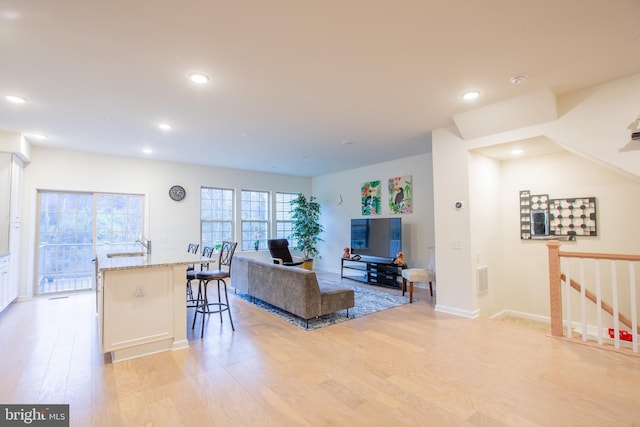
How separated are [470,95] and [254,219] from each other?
5.97 metres

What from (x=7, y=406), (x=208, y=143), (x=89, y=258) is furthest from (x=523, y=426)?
(x=89, y=258)

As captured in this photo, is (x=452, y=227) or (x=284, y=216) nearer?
(x=452, y=227)

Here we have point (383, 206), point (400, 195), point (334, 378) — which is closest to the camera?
point (334, 378)

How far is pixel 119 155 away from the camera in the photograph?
6102 mm

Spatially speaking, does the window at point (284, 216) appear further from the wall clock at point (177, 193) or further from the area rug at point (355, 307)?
the area rug at point (355, 307)

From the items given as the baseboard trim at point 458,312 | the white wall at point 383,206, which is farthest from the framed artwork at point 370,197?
the baseboard trim at point 458,312

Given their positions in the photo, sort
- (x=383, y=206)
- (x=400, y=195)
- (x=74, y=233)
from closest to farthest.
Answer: (x=74, y=233), (x=400, y=195), (x=383, y=206)

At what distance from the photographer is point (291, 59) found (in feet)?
8.69

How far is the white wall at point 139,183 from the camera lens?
5.33 metres

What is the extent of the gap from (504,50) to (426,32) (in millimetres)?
756

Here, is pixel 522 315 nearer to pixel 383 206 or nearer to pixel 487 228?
pixel 487 228

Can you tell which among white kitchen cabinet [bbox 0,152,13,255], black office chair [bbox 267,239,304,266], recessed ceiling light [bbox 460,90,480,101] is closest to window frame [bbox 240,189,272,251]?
black office chair [bbox 267,239,304,266]

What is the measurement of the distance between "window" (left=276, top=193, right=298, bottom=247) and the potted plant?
22cm

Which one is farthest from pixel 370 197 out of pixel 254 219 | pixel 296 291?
pixel 296 291
